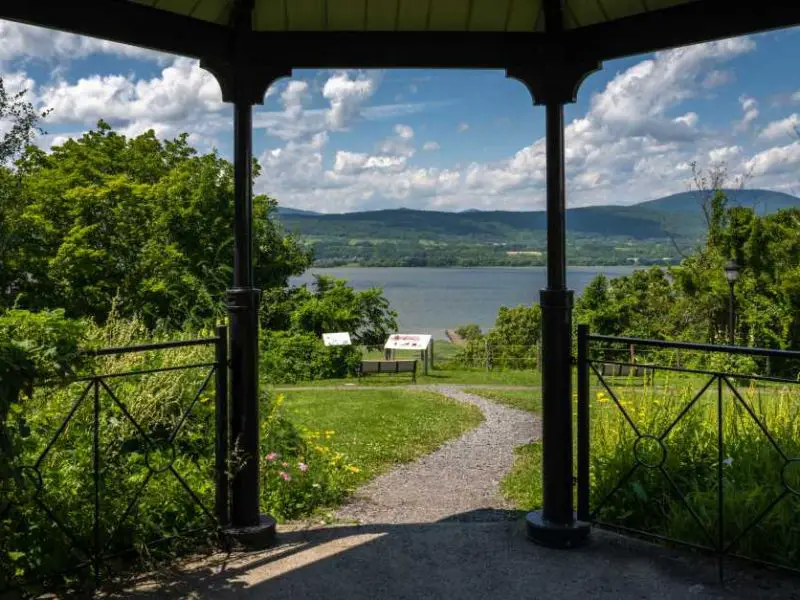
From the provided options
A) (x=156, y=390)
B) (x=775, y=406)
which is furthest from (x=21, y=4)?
(x=775, y=406)

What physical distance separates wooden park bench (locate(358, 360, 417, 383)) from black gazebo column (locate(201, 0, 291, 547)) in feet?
43.4

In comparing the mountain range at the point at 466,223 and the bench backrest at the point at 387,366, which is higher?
the mountain range at the point at 466,223

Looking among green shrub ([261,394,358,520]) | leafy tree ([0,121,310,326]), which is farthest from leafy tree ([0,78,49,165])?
green shrub ([261,394,358,520])

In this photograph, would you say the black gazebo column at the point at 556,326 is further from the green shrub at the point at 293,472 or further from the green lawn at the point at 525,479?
the green shrub at the point at 293,472

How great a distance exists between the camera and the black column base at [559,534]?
10.2 ft

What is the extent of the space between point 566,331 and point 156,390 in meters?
2.56

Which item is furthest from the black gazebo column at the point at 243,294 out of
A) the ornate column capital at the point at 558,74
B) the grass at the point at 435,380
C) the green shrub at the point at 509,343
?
the green shrub at the point at 509,343

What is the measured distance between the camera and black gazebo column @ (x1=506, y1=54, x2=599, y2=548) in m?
3.13

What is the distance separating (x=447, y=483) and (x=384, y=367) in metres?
11.0

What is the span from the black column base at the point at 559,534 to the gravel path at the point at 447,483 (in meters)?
0.80

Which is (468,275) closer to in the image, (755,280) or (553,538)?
(755,280)

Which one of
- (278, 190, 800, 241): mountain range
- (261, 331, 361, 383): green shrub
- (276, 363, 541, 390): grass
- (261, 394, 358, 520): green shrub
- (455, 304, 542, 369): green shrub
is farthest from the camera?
(278, 190, 800, 241): mountain range

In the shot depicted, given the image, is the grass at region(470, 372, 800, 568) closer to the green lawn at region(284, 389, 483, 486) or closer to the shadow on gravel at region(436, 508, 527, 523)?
the shadow on gravel at region(436, 508, 527, 523)

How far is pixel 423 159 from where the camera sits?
5909cm
